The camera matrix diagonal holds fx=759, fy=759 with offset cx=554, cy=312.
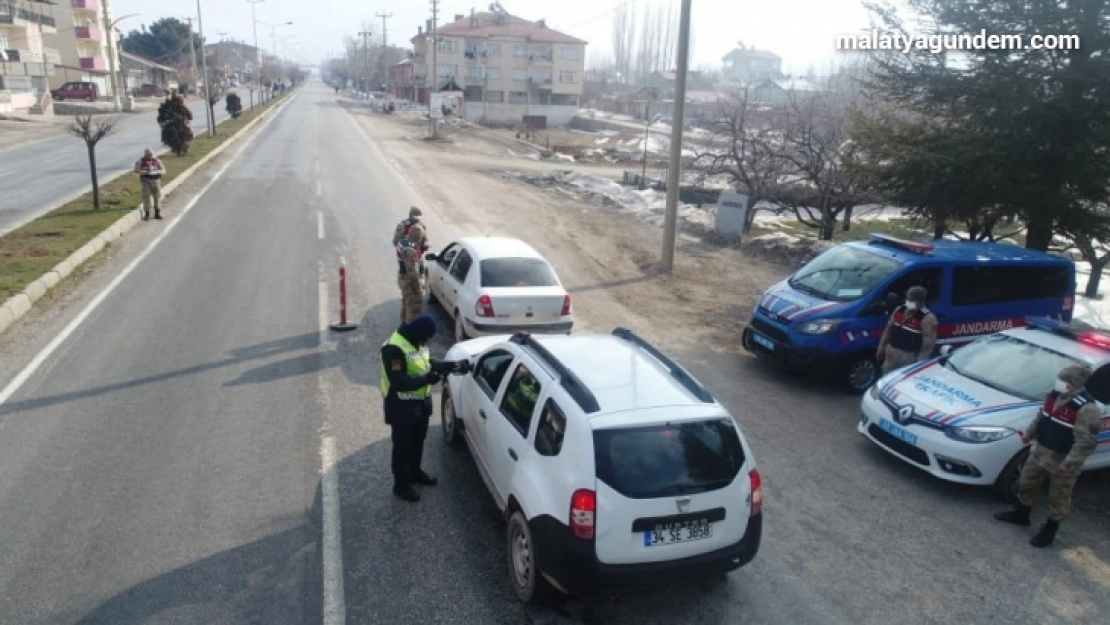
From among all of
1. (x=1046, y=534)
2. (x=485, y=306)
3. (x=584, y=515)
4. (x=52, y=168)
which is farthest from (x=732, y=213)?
(x=52, y=168)

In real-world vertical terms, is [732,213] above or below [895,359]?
above

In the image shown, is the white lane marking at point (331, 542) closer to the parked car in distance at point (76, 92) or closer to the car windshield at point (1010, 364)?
the car windshield at point (1010, 364)

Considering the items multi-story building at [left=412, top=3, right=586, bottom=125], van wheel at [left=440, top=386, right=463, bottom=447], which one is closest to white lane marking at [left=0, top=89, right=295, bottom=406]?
van wheel at [left=440, top=386, right=463, bottom=447]

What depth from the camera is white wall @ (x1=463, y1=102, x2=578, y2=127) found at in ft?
275

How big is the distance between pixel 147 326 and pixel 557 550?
8461 mm

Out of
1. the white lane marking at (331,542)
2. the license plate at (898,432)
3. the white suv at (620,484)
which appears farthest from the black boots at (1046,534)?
the white lane marking at (331,542)

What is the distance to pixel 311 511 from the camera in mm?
6281

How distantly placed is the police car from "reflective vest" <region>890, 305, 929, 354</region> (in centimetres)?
66

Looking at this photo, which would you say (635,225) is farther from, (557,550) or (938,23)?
(557,550)

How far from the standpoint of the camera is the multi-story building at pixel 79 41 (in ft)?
253

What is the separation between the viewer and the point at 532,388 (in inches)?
227

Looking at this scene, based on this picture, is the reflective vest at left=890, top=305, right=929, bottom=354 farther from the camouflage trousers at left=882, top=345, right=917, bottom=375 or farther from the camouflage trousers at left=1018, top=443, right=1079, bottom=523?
the camouflage trousers at left=1018, top=443, right=1079, bottom=523

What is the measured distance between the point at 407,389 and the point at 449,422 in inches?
57.4

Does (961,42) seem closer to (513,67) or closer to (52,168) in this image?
(52,168)
